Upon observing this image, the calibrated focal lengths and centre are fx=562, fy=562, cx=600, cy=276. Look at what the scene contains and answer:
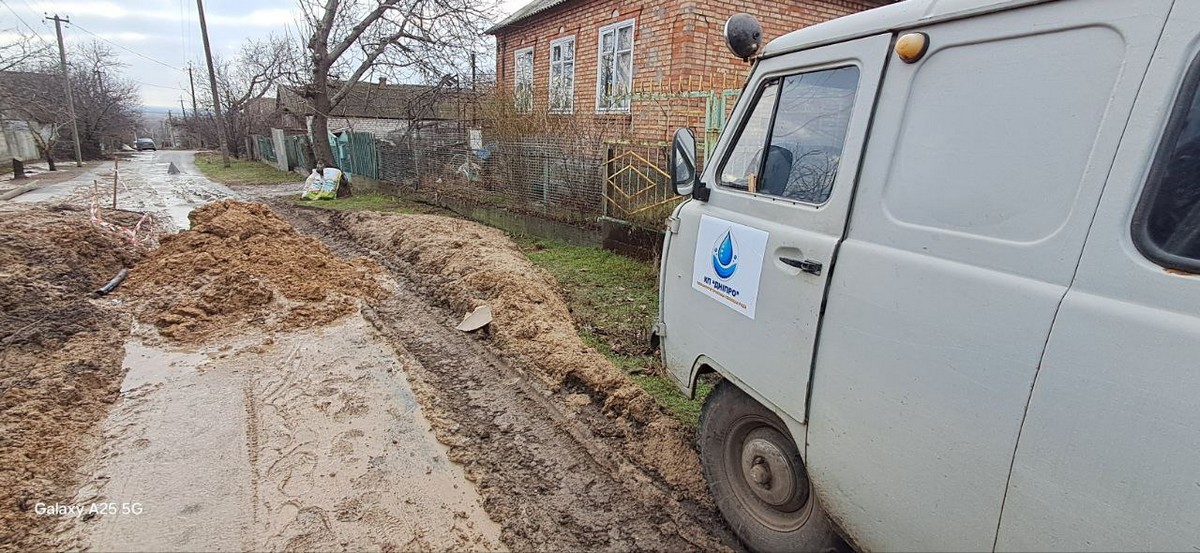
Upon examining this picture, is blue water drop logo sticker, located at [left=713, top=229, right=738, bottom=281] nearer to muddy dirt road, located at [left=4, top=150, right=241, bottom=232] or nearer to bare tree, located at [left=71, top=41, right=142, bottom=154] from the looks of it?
muddy dirt road, located at [left=4, top=150, right=241, bottom=232]

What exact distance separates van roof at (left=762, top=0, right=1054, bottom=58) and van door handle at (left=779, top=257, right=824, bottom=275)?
2.78 feet

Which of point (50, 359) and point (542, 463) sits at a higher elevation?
point (542, 463)

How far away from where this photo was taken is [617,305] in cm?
632

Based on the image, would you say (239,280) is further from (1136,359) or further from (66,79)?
(66,79)

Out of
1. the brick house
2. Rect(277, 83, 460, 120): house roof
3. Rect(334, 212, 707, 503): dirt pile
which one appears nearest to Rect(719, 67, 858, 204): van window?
Rect(334, 212, 707, 503): dirt pile

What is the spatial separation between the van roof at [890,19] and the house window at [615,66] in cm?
915

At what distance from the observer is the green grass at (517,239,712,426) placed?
4.27 metres

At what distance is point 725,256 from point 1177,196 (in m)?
1.45

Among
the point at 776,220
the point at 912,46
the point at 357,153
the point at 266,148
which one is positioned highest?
the point at 912,46

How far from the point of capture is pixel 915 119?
1839 mm

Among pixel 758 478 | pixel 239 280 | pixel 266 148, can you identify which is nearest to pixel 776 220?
pixel 758 478

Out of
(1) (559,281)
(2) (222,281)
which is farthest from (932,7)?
(2) (222,281)

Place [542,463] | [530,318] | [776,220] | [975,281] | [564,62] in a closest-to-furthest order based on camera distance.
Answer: [975,281]
[776,220]
[542,463]
[530,318]
[564,62]

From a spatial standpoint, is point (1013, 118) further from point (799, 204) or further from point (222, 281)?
point (222, 281)
